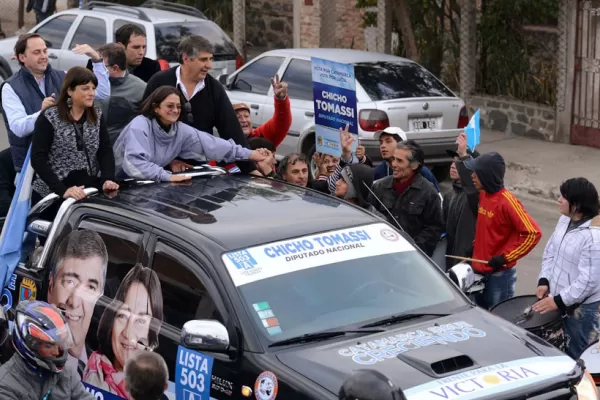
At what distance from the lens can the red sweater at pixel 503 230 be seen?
25.3ft

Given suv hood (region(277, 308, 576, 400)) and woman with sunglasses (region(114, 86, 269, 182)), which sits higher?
woman with sunglasses (region(114, 86, 269, 182))

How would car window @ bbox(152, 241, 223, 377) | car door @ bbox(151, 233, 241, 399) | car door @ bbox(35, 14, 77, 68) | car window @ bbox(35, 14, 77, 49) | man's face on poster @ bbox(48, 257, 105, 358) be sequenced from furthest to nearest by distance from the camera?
car window @ bbox(35, 14, 77, 49) < car door @ bbox(35, 14, 77, 68) < man's face on poster @ bbox(48, 257, 105, 358) < car window @ bbox(152, 241, 223, 377) < car door @ bbox(151, 233, 241, 399)

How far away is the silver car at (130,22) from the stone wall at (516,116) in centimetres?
388

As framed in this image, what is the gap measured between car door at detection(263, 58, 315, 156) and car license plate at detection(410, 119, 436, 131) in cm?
124

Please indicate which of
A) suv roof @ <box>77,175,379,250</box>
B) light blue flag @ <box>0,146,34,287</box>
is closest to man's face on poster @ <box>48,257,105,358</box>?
suv roof @ <box>77,175,379,250</box>

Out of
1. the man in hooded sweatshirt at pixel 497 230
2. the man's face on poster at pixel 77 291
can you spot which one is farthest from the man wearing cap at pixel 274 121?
the man's face on poster at pixel 77 291

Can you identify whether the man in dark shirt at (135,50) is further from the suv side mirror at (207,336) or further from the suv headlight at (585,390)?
the suv headlight at (585,390)

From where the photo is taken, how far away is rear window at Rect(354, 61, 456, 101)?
549 inches

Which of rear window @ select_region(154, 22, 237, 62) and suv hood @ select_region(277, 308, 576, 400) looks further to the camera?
rear window @ select_region(154, 22, 237, 62)

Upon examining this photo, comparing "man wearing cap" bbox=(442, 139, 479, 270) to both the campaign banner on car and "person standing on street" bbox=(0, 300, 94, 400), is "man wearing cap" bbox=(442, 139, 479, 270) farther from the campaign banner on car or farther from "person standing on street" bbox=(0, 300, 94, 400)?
"person standing on street" bbox=(0, 300, 94, 400)

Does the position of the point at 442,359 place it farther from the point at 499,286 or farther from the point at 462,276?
the point at 499,286

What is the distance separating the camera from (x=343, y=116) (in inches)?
371

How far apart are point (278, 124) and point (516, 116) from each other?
26.4 ft

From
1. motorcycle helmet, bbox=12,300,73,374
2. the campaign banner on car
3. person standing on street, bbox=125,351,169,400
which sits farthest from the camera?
the campaign banner on car
